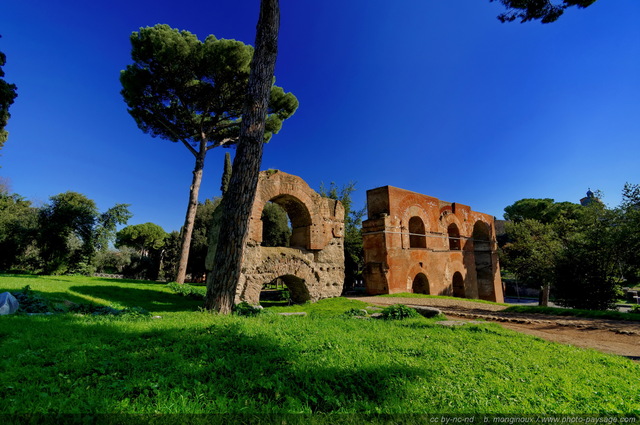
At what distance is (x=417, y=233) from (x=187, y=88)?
48.4 feet

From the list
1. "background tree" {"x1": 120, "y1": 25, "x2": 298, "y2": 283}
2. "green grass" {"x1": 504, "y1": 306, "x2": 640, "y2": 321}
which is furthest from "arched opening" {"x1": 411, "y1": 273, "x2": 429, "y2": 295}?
"background tree" {"x1": 120, "y1": 25, "x2": 298, "y2": 283}

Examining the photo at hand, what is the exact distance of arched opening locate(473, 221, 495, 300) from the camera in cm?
1932

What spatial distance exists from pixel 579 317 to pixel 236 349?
30.7 feet

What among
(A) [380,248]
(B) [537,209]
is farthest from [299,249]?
(B) [537,209]

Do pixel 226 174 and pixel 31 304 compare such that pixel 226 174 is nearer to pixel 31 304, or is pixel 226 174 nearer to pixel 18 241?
pixel 18 241

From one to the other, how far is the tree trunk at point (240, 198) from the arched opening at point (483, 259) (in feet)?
59.5

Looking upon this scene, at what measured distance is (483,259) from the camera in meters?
19.7

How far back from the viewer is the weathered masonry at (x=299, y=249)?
315 inches

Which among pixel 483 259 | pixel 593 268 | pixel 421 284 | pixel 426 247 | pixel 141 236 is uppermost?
pixel 141 236

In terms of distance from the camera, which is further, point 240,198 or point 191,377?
point 240,198

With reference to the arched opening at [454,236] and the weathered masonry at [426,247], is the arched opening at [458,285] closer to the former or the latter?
the weathered masonry at [426,247]

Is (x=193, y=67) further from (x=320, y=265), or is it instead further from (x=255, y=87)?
(x=320, y=265)

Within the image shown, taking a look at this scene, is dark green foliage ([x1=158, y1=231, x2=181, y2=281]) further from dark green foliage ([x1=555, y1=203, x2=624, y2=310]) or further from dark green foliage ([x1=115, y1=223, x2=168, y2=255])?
dark green foliage ([x1=555, y1=203, x2=624, y2=310])

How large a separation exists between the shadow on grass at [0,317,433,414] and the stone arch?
1644 centimetres
